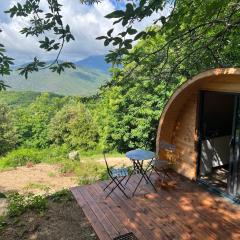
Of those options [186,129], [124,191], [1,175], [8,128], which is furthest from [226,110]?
[8,128]

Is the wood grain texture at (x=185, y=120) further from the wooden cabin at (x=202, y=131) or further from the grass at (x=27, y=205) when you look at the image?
the grass at (x=27, y=205)

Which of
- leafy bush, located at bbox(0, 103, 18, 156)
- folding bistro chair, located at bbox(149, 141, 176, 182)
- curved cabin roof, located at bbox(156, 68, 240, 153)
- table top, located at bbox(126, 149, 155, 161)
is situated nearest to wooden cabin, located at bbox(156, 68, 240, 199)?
curved cabin roof, located at bbox(156, 68, 240, 153)

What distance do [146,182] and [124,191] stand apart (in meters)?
0.81

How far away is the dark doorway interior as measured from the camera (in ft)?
27.0

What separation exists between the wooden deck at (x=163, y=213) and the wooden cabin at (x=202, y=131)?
0.65m

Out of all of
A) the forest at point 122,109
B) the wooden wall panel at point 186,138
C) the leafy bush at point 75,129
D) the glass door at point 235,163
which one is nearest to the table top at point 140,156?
the wooden wall panel at point 186,138

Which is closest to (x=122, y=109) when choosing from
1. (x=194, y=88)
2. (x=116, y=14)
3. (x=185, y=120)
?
(x=185, y=120)

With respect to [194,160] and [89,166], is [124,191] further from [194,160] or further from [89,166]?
[89,166]

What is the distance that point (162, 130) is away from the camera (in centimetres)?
862

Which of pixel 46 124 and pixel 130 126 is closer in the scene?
pixel 130 126

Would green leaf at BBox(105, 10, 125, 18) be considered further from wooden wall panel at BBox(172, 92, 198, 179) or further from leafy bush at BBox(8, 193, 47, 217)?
leafy bush at BBox(8, 193, 47, 217)

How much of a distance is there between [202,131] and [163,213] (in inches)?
106

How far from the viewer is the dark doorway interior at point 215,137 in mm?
8227

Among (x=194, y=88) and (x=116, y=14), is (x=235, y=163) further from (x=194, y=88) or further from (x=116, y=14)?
(x=116, y=14)
